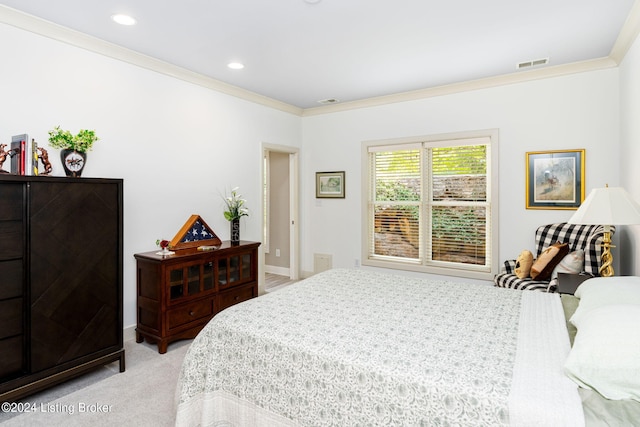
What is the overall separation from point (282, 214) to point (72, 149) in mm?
3583

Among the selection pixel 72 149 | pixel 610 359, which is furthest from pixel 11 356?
pixel 610 359

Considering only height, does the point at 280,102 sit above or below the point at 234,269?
above

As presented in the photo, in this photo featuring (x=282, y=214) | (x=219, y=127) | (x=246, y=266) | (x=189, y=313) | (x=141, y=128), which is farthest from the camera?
(x=282, y=214)

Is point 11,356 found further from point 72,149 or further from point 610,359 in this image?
point 610,359

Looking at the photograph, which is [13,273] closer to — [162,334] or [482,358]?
[162,334]

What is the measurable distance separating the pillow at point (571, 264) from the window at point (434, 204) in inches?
39.3

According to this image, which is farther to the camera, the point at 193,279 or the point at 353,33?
the point at 193,279

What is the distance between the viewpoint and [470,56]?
348 cm

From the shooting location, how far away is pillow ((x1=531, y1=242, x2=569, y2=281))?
126 inches

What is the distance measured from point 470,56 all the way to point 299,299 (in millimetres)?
2900

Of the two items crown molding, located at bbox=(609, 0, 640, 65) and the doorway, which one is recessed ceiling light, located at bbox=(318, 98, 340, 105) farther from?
crown molding, located at bbox=(609, 0, 640, 65)

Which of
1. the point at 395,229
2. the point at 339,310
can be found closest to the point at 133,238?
the point at 339,310

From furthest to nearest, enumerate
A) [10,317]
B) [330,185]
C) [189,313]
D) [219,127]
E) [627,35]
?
1. [330,185]
2. [219,127]
3. [189,313]
4. [627,35]
5. [10,317]

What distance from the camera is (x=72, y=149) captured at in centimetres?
270
